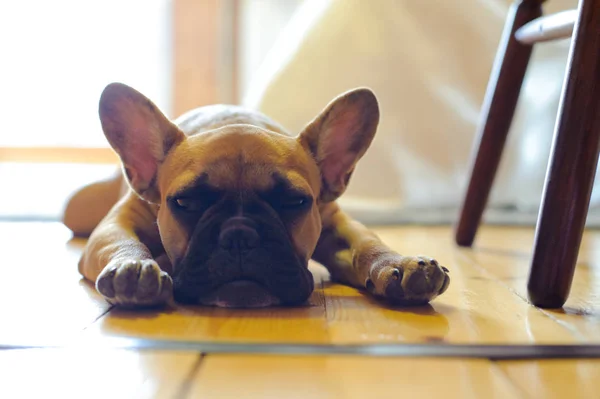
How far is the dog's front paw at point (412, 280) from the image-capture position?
45.4 inches

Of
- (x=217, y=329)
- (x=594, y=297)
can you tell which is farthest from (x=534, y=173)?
(x=217, y=329)

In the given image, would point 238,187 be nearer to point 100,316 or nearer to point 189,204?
point 189,204

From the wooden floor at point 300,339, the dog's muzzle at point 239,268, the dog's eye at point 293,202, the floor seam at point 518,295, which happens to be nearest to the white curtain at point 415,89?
the floor seam at point 518,295

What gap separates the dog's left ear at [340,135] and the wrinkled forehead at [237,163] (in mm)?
73

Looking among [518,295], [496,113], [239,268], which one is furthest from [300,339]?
[496,113]

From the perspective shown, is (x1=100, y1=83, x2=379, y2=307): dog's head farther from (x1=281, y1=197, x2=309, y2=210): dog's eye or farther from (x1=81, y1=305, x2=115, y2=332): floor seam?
(x1=81, y1=305, x2=115, y2=332): floor seam

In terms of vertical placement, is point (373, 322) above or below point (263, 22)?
below

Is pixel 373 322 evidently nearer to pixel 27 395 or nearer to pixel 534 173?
pixel 27 395

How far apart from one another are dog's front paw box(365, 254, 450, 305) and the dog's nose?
241 mm

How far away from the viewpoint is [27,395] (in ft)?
2.48

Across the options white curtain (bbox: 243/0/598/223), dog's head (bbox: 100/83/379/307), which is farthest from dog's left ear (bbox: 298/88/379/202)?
white curtain (bbox: 243/0/598/223)

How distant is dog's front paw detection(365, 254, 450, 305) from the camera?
1.15 meters

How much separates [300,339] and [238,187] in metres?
0.33

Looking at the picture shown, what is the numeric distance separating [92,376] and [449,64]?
1995mm
